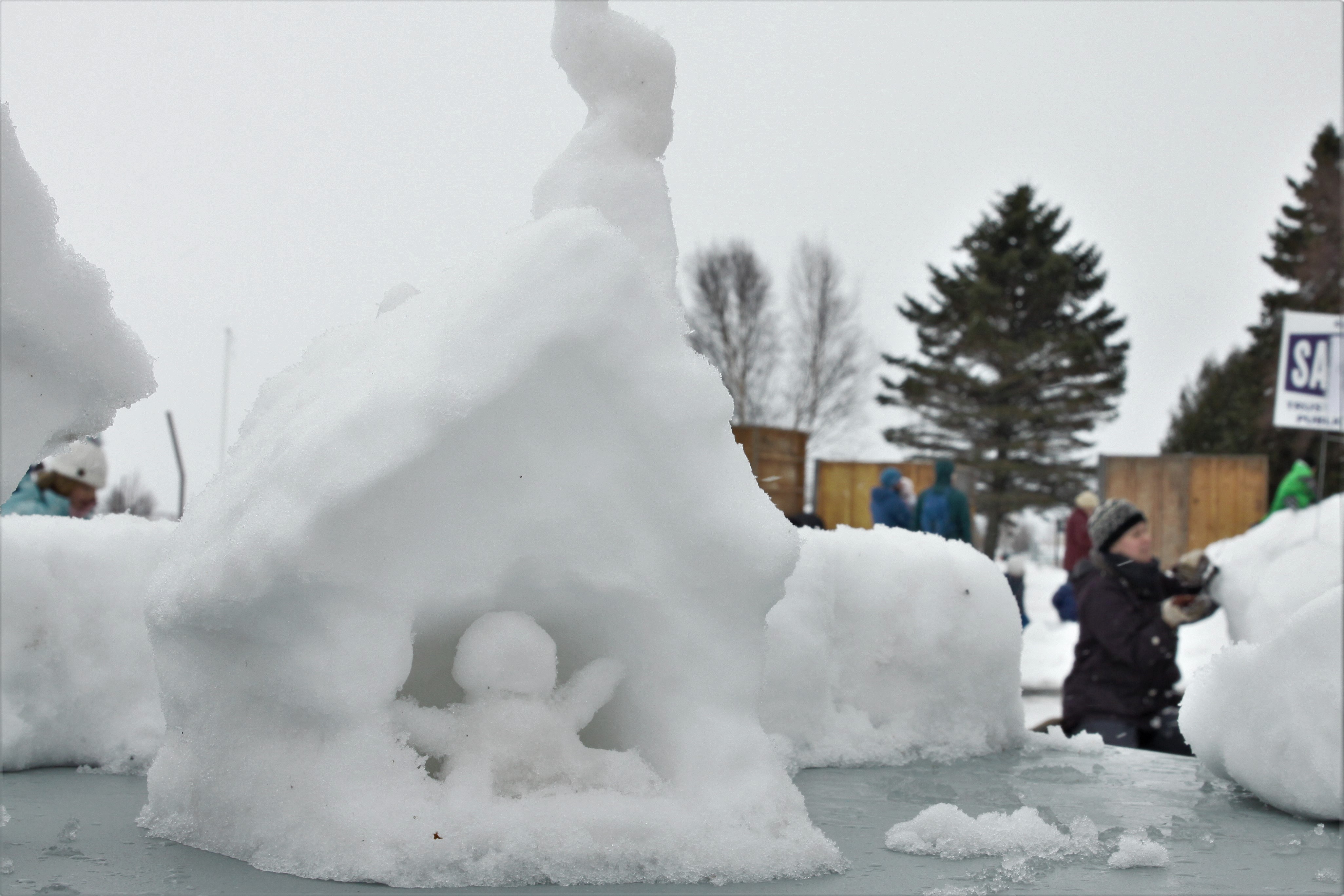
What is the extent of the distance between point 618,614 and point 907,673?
1.72 meters

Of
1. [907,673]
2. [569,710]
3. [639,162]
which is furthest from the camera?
[907,673]

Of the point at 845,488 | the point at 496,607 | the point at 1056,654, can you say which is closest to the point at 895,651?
the point at 496,607

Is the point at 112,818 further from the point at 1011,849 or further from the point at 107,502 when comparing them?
the point at 107,502

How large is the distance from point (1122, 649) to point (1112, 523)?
1.76 feet

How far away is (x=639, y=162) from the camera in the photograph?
3.08 m

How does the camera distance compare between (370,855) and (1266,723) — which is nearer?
(370,855)

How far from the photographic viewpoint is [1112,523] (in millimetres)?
4996

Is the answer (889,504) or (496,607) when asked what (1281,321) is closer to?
(889,504)

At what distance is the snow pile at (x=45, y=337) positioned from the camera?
6.75 ft

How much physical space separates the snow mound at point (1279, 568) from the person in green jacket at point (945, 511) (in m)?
1.74

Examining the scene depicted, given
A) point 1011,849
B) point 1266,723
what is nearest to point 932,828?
point 1011,849

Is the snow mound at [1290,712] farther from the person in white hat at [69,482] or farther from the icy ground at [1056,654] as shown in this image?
the person in white hat at [69,482]

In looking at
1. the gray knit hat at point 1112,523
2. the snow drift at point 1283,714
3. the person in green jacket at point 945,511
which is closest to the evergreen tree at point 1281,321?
the person in green jacket at point 945,511

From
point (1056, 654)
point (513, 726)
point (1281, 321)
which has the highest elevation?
point (1281, 321)
